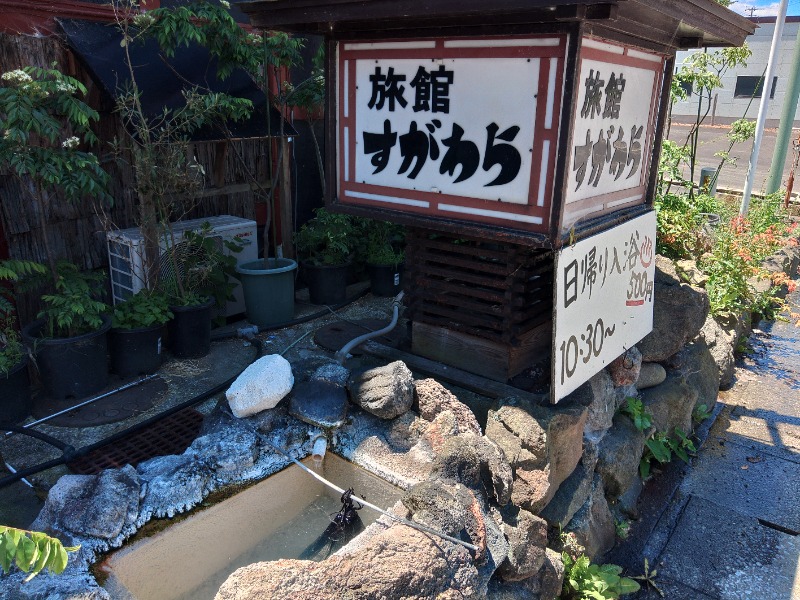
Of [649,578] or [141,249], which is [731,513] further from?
[141,249]

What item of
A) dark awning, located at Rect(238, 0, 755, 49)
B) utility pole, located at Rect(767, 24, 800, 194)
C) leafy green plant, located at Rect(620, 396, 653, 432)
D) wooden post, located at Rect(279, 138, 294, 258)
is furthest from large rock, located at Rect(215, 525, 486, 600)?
utility pole, located at Rect(767, 24, 800, 194)

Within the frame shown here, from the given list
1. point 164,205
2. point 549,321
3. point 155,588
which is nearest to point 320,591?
point 155,588

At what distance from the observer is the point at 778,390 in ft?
23.5

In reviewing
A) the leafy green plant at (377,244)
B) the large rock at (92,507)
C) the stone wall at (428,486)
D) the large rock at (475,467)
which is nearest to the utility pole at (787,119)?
the leafy green plant at (377,244)

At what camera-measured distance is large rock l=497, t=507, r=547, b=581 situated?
129 inches

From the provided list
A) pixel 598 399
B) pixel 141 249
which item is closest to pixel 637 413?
pixel 598 399

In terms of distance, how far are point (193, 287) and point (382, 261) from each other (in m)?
2.63

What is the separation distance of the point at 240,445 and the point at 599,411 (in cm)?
274

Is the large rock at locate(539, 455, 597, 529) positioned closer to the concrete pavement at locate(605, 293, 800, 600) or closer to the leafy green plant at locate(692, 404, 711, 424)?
the concrete pavement at locate(605, 293, 800, 600)

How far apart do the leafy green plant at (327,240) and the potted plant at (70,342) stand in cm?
296

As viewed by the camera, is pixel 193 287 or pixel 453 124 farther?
pixel 193 287

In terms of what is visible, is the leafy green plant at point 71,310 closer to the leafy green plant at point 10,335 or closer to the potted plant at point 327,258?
the leafy green plant at point 10,335

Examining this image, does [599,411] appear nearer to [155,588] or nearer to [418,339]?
[418,339]

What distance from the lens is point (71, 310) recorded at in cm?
496
